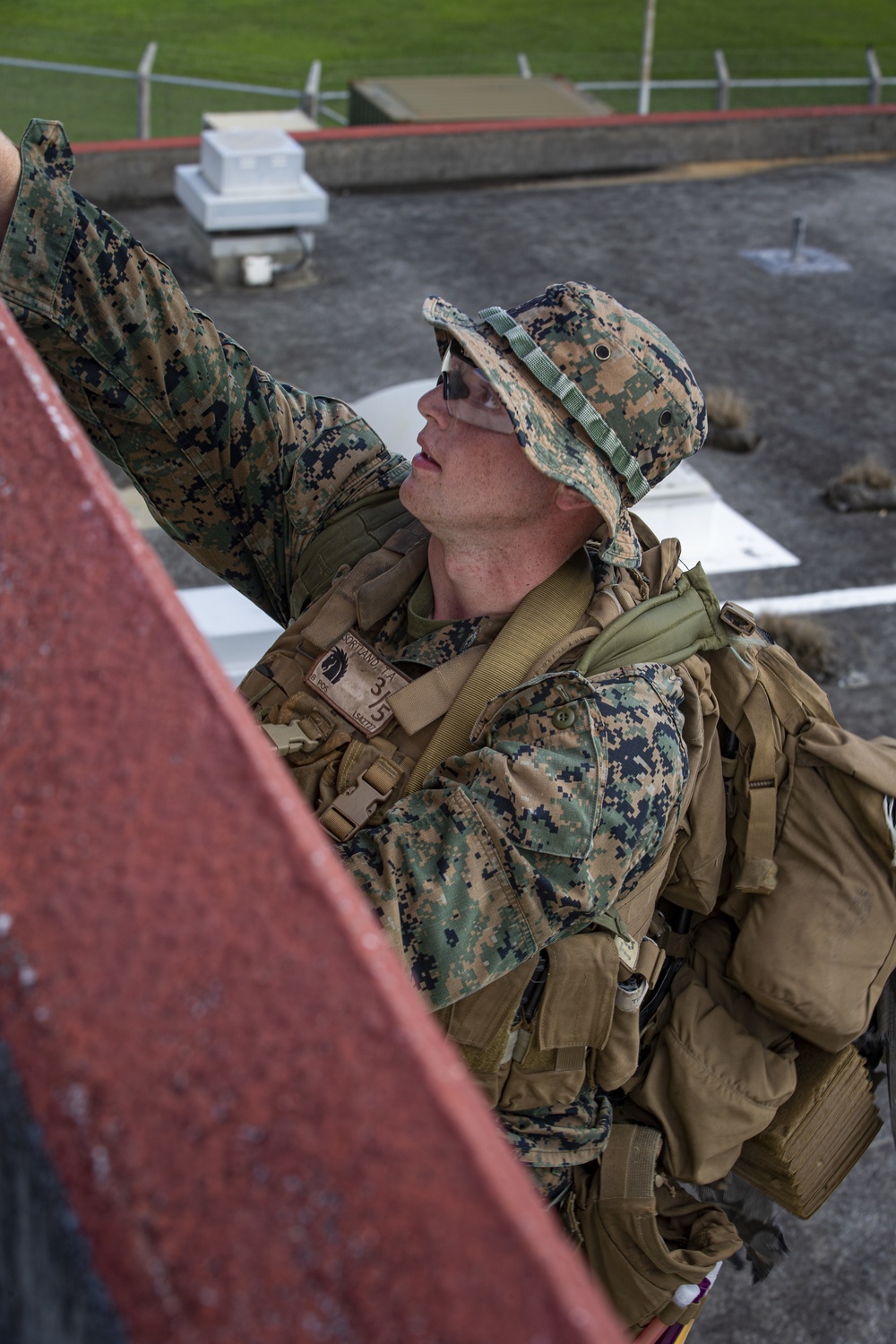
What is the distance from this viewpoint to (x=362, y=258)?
1180 cm

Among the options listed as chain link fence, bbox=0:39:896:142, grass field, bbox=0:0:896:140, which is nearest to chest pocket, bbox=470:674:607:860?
chain link fence, bbox=0:39:896:142

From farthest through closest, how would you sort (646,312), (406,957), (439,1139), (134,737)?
(646,312) → (406,957) → (134,737) → (439,1139)

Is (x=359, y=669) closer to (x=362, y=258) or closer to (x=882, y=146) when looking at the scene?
(x=362, y=258)

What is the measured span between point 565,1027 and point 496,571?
2.72 ft

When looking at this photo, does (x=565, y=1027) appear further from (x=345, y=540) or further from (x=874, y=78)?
(x=874, y=78)

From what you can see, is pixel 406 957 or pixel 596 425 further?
pixel 596 425

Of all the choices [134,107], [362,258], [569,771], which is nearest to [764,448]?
[362,258]

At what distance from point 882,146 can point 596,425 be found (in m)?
14.7

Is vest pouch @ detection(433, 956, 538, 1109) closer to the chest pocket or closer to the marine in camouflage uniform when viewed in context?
the marine in camouflage uniform

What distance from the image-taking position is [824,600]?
7.45 meters

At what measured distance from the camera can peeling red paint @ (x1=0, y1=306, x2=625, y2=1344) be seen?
0.60m

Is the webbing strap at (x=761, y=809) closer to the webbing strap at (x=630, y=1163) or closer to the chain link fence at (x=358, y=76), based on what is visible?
the webbing strap at (x=630, y=1163)

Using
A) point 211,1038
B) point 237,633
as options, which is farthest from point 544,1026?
point 237,633

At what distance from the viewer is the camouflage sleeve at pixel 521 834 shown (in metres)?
2.04
